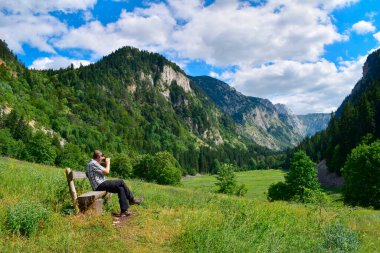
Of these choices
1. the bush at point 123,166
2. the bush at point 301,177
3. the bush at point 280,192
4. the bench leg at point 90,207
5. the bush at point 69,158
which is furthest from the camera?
the bush at point 123,166

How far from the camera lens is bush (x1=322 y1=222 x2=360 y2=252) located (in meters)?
10.5

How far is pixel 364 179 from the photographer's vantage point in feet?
153

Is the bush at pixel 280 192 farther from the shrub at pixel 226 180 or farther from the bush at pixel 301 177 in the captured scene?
the shrub at pixel 226 180

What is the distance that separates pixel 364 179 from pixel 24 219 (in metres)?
47.4

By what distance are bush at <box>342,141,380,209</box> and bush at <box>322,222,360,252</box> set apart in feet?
121

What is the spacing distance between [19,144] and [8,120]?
21114mm

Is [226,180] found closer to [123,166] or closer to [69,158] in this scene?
[123,166]

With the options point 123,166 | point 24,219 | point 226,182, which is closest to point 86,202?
point 24,219

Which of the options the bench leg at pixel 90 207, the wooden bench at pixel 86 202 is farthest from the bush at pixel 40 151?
the bench leg at pixel 90 207

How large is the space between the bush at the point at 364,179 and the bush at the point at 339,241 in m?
36.8

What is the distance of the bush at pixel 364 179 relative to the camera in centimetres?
4481

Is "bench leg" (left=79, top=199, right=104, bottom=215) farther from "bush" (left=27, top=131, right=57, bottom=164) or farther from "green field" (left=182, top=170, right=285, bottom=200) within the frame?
"bush" (left=27, top=131, right=57, bottom=164)

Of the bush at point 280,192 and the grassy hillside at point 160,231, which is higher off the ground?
the grassy hillside at point 160,231

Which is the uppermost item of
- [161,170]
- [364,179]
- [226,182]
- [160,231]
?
[161,170]
